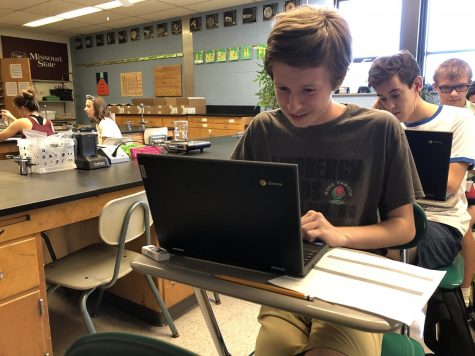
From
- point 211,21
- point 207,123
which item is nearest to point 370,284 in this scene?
point 207,123

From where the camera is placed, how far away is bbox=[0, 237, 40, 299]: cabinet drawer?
140 centimetres

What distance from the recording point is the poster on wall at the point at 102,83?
9094 millimetres

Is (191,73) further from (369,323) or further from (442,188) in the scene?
(369,323)

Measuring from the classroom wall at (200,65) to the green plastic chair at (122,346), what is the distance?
5868mm

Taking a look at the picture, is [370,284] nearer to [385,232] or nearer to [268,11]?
[385,232]

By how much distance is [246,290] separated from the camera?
683mm

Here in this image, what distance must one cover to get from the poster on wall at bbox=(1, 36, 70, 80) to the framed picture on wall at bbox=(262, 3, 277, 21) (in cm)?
560

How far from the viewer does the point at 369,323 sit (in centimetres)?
56

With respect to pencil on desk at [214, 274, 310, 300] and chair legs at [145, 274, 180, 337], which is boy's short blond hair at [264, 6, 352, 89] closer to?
pencil on desk at [214, 274, 310, 300]

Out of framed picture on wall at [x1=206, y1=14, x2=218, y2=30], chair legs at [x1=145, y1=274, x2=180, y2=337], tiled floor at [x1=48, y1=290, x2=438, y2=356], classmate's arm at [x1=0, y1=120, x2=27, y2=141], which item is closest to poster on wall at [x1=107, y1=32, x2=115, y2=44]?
framed picture on wall at [x1=206, y1=14, x2=218, y2=30]

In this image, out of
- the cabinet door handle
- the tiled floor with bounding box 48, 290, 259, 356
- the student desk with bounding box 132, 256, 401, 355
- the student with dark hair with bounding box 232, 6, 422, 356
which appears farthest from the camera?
the tiled floor with bounding box 48, 290, 259, 356

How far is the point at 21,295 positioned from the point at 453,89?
103 inches

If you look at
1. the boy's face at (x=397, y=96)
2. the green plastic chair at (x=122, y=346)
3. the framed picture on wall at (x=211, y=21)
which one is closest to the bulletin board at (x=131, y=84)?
the framed picture on wall at (x=211, y=21)

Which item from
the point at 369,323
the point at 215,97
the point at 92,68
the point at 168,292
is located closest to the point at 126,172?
the point at 168,292
